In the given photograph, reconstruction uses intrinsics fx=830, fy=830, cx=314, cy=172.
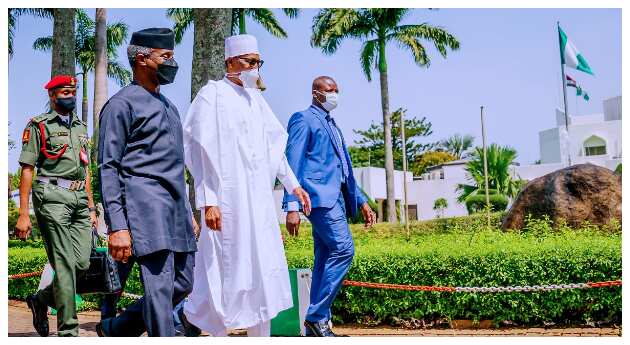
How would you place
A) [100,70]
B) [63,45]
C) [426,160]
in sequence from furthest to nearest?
[426,160] < [100,70] < [63,45]

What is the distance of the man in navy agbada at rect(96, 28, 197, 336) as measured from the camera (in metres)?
4.21

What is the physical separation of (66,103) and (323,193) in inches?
75.4

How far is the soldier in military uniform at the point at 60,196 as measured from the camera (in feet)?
18.2

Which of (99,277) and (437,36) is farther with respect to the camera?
(437,36)

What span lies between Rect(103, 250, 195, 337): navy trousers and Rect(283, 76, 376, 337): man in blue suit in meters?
1.37

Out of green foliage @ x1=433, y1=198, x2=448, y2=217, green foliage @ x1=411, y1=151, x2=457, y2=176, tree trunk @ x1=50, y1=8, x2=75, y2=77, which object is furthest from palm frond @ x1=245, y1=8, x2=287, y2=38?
green foliage @ x1=411, y1=151, x2=457, y2=176

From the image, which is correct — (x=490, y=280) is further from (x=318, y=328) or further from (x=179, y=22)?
(x=179, y=22)

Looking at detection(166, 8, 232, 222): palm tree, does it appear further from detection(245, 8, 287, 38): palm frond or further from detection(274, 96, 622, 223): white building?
detection(274, 96, 622, 223): white building

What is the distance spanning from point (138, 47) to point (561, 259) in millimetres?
4518

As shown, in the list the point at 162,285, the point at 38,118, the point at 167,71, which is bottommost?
the point at 162,285

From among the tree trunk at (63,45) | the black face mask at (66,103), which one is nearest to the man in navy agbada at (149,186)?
the black face mask at (66,103)

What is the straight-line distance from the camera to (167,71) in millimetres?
4535

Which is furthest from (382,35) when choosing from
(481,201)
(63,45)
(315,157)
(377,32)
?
(315,157)

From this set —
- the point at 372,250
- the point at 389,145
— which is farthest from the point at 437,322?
the point at 389,145
